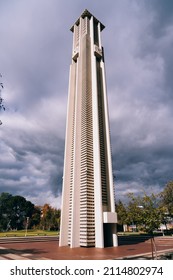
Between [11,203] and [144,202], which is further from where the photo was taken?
[11,203]

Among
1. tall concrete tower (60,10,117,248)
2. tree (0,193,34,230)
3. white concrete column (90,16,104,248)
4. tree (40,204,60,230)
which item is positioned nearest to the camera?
white concrete column (90,16,104,248)

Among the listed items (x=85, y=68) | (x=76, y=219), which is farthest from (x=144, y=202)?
(x=85, y=68)

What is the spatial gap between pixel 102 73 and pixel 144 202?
23.7 metres

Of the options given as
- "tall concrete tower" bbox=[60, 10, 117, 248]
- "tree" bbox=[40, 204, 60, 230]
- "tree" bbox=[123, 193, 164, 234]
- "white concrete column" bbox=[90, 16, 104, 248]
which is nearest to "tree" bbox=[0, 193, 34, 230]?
"tree" bbox=[40, 204, 60, 230]

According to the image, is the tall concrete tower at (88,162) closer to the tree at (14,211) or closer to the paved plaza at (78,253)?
the paved plaza at (78,253)

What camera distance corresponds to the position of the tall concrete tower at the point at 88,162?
21.7 meters

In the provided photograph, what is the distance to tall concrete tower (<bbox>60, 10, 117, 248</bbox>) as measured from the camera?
853 inches

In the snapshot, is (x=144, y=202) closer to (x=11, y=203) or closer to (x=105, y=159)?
(x=105, y=159)

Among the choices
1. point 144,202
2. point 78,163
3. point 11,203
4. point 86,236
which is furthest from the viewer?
point 11,203

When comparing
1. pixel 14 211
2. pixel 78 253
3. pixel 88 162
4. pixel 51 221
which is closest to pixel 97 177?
pixel 88 162

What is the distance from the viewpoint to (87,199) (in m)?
22.5

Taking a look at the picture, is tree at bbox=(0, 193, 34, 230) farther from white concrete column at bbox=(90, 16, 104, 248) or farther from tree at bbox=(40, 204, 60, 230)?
white concrete column at bbox=(90, 16, 104, 248)

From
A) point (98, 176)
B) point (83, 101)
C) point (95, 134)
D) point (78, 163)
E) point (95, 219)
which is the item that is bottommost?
point (95, 219)
